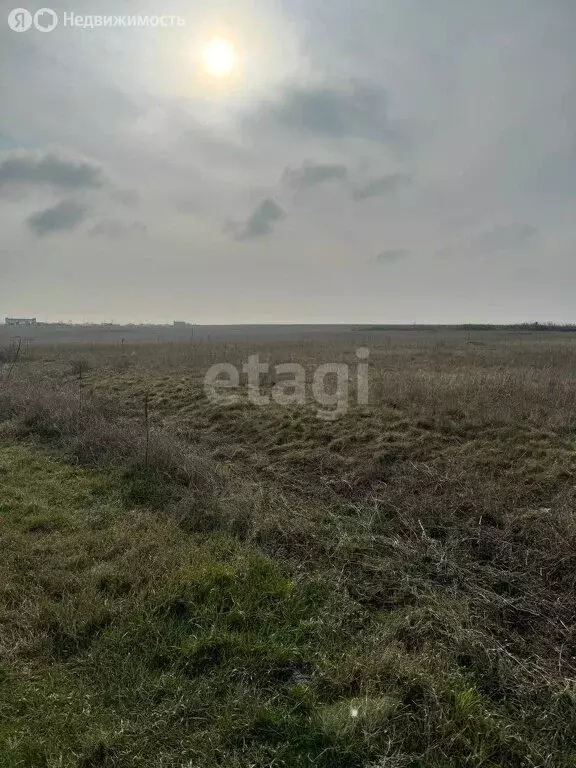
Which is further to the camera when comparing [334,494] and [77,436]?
[77,436]

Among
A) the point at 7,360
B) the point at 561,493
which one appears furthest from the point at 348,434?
the point at 7,360

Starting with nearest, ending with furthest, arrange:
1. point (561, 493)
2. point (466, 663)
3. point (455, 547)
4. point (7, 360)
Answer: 1. point (466, 663)
2. point (455, 547)
3. point (561, 493)
4. point (7, 360)

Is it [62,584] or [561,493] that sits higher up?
[561,493]

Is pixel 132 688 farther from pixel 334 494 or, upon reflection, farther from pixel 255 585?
pixel 334 494

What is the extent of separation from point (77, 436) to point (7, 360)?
19263 millimetres

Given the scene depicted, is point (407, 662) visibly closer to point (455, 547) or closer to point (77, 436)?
point (455, 547)

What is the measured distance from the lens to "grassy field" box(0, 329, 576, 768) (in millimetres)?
2957

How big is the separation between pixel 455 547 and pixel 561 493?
2.02 metres

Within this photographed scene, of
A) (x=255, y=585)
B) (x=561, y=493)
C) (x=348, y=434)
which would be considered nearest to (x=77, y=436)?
(x=348, y=434)

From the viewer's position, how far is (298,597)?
4.41 meters

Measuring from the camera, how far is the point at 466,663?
3.67 meters

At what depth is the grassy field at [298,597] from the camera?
9.70 feet

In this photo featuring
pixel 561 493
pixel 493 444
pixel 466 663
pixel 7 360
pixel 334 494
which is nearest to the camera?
pixel 466 663

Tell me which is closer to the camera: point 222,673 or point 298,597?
point 222,673
